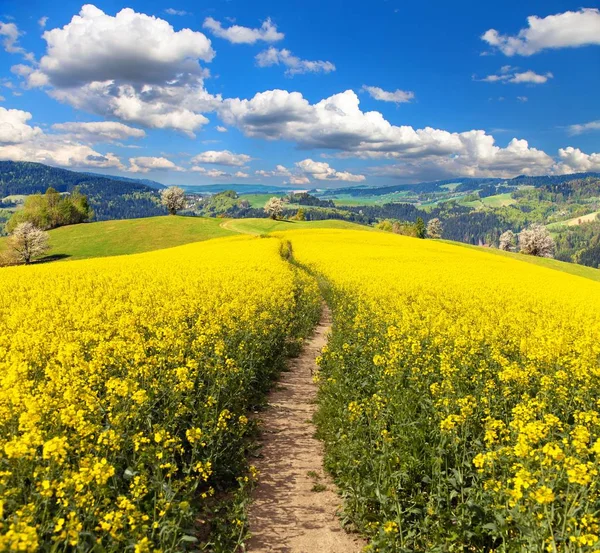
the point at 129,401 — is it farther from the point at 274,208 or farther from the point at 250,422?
the point at 274,208

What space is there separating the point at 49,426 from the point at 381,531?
4.85 m

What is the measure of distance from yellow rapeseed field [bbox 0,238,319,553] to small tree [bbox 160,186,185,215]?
102500 mm

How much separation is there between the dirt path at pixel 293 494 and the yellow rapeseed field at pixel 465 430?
15.1 inches

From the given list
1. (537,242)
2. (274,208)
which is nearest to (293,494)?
(537,242)

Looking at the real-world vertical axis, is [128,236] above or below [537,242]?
below

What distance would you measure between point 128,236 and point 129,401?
7906 cm

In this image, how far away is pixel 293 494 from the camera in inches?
270

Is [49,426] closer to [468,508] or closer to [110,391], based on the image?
[110,391]

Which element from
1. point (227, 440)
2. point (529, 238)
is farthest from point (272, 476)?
point (529, 238)

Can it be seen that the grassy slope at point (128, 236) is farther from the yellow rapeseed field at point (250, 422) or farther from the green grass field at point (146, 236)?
the yellow rapeseed field at point (250, 422)

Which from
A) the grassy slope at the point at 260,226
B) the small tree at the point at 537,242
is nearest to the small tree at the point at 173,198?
the grassy slope at the point at 260,226

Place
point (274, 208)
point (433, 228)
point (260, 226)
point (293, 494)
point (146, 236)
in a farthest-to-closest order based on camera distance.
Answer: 1. point (433, 228)
2. point (274, 208)
3. point (260, 226)
4. point (146, 236)
5. point (293, 494)

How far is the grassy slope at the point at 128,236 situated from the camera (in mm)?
71688

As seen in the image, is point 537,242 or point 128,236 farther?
point 537,242
